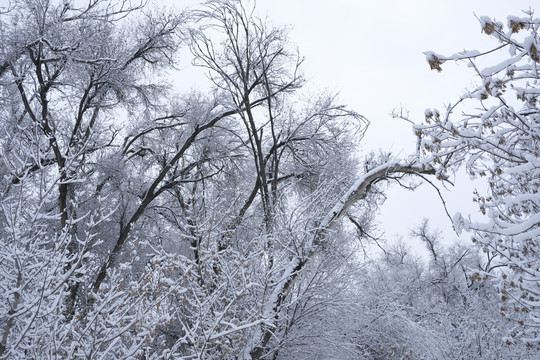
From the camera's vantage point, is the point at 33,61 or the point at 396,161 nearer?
the point at 396,161

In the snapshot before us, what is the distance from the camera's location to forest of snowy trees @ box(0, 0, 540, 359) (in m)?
3.56

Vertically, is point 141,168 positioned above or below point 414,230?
above

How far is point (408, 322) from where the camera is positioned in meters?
8.40

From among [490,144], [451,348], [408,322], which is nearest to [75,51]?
[490,144]

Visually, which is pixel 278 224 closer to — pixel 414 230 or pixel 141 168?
pixel 141 168

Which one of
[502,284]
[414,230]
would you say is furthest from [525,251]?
[414,230]

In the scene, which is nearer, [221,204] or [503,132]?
[503,132]

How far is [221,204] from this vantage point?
9.17 meters

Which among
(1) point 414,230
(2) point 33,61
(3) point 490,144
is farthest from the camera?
(1) point 414,230


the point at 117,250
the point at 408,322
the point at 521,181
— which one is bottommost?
the point at 408,322

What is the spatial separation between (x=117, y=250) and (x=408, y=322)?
7529mm

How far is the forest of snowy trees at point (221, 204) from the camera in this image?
11.7 feet

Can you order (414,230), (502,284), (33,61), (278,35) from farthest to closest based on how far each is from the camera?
(414,230) → (278,35) → (33,61) → (502,284)

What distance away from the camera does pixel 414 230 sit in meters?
29.0
